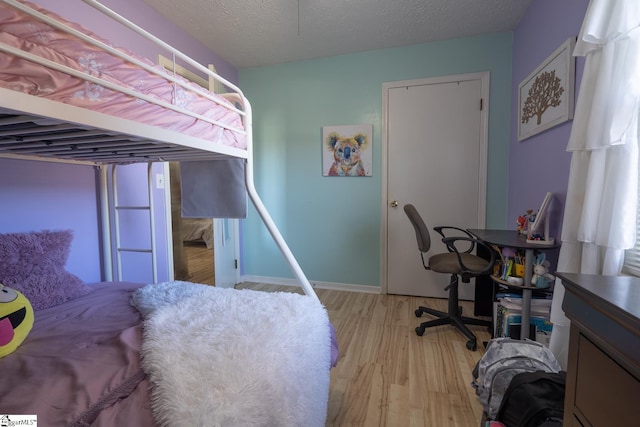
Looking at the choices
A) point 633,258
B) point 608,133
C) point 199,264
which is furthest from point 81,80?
point 199,264

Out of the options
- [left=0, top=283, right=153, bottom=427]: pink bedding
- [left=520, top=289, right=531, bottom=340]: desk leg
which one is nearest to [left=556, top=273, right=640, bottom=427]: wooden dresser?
[left=0, top=283, right=153, bottom=427]: pink bedding

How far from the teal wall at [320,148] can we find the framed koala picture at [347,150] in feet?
0.21

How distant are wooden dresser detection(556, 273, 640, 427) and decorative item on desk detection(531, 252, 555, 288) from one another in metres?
1.08

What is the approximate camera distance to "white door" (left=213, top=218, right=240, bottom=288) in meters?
2.84

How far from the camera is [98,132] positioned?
91 centimetres

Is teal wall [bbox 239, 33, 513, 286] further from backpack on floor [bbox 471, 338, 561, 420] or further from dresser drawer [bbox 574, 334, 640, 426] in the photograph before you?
dresser drawer [bbox 574, 334, 640, 426]

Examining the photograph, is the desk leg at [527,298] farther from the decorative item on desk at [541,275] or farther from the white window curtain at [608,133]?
the white window curtain at [608,133]

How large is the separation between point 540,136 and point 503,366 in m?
1.56

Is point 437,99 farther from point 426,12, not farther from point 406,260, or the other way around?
point 406,260

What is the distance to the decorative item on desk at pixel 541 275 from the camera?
5.13 feet

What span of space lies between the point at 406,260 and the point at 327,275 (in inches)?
34.0

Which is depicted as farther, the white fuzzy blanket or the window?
the window

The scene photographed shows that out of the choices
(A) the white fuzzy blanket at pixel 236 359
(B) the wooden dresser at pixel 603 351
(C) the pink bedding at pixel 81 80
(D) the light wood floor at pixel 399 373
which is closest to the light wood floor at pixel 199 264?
(D) the light wood floor at pixel 399 373

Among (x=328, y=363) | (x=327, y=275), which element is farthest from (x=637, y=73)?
(x=327, y=275)
